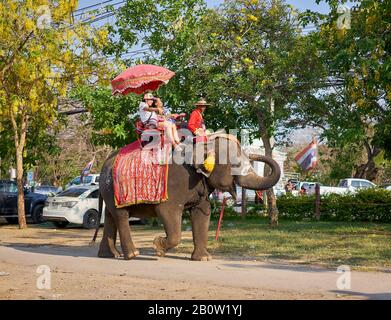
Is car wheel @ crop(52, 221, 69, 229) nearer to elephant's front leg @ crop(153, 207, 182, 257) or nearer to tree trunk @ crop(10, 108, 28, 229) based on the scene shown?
tree trunk @ crop(10, 108, 28, 229)

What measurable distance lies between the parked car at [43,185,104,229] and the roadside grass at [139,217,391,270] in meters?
4.98

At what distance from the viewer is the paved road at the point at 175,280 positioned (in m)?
8.33

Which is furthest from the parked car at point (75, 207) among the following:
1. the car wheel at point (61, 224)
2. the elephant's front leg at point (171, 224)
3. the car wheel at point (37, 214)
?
the elephant's front leg at point (171, 224)

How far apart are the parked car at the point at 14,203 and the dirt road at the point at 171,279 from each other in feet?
35.5

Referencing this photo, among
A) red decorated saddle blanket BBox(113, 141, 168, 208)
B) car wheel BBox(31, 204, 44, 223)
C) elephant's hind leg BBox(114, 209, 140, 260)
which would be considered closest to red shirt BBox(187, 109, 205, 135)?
red decorated saddle blanket BBox(113, 141, 168, 208)

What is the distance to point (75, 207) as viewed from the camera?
73.1 feet

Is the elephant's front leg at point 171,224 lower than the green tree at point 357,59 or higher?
lower

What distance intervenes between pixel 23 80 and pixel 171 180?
1052cm

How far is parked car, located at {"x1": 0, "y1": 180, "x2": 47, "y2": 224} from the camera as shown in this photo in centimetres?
2444

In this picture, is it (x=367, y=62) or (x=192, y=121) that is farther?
(x=367, y=62)

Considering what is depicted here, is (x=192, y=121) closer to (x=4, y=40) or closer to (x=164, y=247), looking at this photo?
(x=164, y=247)

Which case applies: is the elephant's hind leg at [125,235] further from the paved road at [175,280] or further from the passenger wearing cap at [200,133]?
the passenger wearing cap at [200,133]

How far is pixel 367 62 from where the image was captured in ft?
45.0
